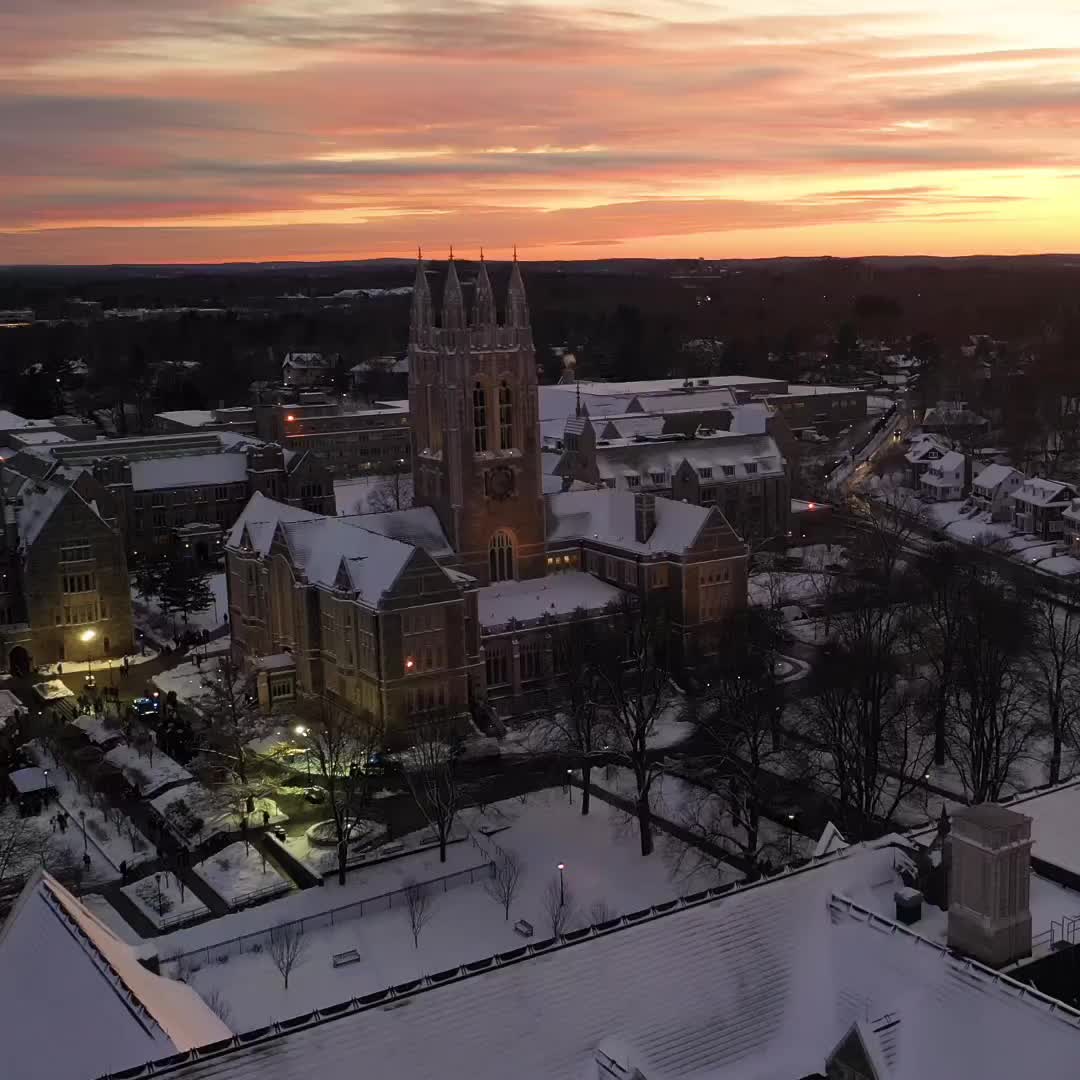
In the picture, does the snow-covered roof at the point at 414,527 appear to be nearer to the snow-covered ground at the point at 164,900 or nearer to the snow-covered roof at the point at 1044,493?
the snow-covered ground at the point at 164,900

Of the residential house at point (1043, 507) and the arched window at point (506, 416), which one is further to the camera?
the residential house at point (1043, 507)

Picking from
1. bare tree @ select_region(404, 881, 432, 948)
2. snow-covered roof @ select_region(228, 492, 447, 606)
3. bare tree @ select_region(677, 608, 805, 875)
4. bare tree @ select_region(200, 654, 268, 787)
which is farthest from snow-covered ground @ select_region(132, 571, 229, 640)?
bare tree @ select_region(404, 881, 432, 948)

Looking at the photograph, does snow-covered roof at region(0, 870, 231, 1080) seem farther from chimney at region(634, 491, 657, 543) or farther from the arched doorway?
the arched doorway

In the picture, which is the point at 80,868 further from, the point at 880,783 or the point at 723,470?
the point at 723,470

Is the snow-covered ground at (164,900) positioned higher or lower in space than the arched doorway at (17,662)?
lower

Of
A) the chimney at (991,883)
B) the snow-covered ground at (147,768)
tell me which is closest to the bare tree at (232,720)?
the snow-covered ground at (147,768)

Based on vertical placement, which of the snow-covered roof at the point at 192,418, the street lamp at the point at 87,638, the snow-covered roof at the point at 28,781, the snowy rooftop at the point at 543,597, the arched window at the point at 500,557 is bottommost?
the snow-covered roof at the point at 28,781
